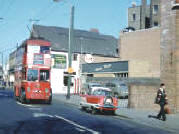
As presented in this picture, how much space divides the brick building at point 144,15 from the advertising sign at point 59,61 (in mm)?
19901

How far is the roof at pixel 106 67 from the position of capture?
4997 centimetres

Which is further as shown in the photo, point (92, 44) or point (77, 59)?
point (92, 44)

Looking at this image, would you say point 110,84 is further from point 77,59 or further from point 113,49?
point 113,49

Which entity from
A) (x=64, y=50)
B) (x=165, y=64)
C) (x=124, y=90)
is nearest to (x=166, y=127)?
(x=165, y=64)

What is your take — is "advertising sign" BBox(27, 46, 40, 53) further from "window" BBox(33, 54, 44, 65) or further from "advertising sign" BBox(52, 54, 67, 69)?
"advertising sign" BBox(52, 54, 67, 69)

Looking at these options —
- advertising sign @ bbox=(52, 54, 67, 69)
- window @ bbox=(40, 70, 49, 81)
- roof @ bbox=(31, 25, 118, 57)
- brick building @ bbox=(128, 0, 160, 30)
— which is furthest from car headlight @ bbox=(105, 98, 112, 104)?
brick building @ bbox=(128, 0, 160, 30)

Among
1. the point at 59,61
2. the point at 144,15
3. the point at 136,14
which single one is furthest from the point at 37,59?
the point at 136,14

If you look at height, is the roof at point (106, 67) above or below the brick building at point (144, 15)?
below

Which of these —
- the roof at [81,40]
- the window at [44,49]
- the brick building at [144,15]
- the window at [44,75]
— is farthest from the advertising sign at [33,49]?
the brick building at [144,15]

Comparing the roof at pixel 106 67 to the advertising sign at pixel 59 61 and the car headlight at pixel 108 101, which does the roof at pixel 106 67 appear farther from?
the car headlight at pixel 108 101

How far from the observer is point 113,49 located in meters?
67.8

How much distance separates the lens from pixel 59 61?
56.8 metres

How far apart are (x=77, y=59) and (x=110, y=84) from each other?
62.2 feet

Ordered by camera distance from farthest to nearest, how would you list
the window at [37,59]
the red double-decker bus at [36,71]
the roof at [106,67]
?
the roof at [106,67]
the window at [37,59]
the red double-decker bus at [36,71]
